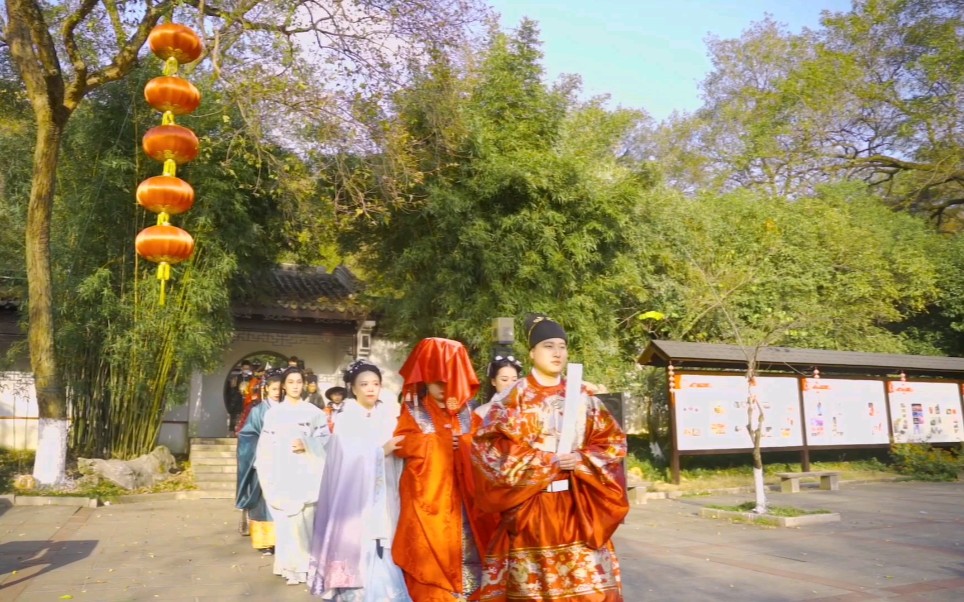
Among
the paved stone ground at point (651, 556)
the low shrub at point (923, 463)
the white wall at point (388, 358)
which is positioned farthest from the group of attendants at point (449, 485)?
the low shrub at point (923, 463)

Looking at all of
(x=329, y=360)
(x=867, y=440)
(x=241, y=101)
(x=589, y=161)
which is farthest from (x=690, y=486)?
(x=241, y=101)

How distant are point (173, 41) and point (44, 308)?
5660 mm

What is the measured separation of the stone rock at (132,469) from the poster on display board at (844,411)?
1104 centimetres

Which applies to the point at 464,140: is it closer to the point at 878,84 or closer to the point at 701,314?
the point at 701,314

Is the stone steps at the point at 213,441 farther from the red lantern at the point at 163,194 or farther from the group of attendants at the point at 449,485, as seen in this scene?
the red lantern at the point at 163,194

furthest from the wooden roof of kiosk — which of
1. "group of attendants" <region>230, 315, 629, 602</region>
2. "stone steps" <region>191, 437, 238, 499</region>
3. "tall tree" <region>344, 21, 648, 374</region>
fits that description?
"group of attendants" <region>230, 315, 629, 602</region>

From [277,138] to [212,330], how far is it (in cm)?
347

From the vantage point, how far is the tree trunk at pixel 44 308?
11367 mm

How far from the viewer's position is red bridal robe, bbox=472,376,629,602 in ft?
11.8

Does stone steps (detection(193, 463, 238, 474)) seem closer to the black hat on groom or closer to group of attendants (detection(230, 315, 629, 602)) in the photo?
group of attendants (detection(230, 315, 629, 602))

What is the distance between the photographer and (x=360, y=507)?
5.03 m

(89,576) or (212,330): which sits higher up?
(212,330)

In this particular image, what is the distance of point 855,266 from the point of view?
18484 mm

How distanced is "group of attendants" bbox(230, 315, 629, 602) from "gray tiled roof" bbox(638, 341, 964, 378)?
24.0 ft
